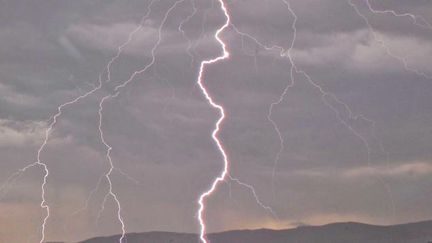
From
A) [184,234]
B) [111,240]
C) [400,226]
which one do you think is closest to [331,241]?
[400,226]

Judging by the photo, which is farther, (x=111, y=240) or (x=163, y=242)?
(x=111, y=240)

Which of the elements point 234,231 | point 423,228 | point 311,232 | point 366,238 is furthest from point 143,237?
point 423,228

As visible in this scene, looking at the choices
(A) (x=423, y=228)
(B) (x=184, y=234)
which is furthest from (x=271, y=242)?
(A) (x=423, y=228)

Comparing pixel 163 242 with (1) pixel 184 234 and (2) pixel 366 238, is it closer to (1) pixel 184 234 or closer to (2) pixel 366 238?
(1) pixel 184 234

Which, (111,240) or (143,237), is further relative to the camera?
(111,240)

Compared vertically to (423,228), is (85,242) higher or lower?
lower

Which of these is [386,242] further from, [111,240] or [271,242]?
[111,240]
